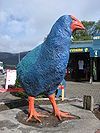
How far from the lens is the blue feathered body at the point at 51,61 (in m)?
8.30

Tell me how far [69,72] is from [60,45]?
62.8 feet

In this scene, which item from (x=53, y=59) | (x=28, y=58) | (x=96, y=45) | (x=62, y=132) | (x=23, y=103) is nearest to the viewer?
(x=62, y=132)

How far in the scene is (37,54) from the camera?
8672 millimetres

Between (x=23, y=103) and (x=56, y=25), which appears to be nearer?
(x=56, y=25)

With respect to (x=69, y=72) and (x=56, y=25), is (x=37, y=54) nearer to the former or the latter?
(x=56, y=25)

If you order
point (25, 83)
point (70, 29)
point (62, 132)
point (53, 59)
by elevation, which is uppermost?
point (70, 29)

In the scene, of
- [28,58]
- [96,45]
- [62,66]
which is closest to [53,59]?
[62,66]

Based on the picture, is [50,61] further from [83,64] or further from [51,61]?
[83,64]

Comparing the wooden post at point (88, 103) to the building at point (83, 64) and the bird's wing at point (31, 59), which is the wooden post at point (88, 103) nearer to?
the bird's wing at point (31, 59)

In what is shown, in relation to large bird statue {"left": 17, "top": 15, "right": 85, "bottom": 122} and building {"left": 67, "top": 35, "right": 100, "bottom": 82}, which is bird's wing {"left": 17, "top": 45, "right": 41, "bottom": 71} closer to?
large bird statue {"left": 17, "top": 15, "right": 85, "bottom": 122}

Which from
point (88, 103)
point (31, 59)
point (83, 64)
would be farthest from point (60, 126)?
point (83, 64)

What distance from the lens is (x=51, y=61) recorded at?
8305 mm

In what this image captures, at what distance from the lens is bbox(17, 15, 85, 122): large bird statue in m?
8.30

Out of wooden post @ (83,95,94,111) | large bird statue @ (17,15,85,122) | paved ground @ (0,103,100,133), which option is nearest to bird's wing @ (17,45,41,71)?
large bird statue @ (17,15,85,122)
